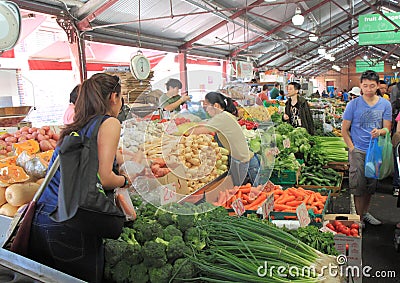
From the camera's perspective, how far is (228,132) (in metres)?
2.40

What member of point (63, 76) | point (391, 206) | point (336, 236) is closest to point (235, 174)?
point (336, 236)

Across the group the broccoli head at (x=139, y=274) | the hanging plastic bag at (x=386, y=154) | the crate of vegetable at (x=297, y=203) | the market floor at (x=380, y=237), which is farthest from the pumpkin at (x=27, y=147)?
the hanging plastic bag at (x=386, y=154)

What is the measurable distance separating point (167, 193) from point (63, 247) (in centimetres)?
60

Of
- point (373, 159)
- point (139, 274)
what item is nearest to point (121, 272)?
→ point (139, 274)

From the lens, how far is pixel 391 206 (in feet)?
17.4

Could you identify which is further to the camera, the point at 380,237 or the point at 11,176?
the point at 380,237

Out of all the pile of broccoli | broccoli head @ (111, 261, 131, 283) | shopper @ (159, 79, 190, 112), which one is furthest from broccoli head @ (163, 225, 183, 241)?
shopper @ (159, 79, 190, 112)

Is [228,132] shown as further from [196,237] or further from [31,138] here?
[31,138]

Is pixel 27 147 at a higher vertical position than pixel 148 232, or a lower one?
higher

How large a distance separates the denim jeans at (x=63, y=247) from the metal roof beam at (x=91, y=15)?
6124 millimetres

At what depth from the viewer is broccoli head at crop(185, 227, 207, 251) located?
192 centimetres

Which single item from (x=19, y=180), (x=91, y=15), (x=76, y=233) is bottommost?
(x=76, y=233)

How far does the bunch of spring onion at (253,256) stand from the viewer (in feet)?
5.68

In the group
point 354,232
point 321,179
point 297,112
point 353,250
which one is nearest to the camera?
point 353,250
